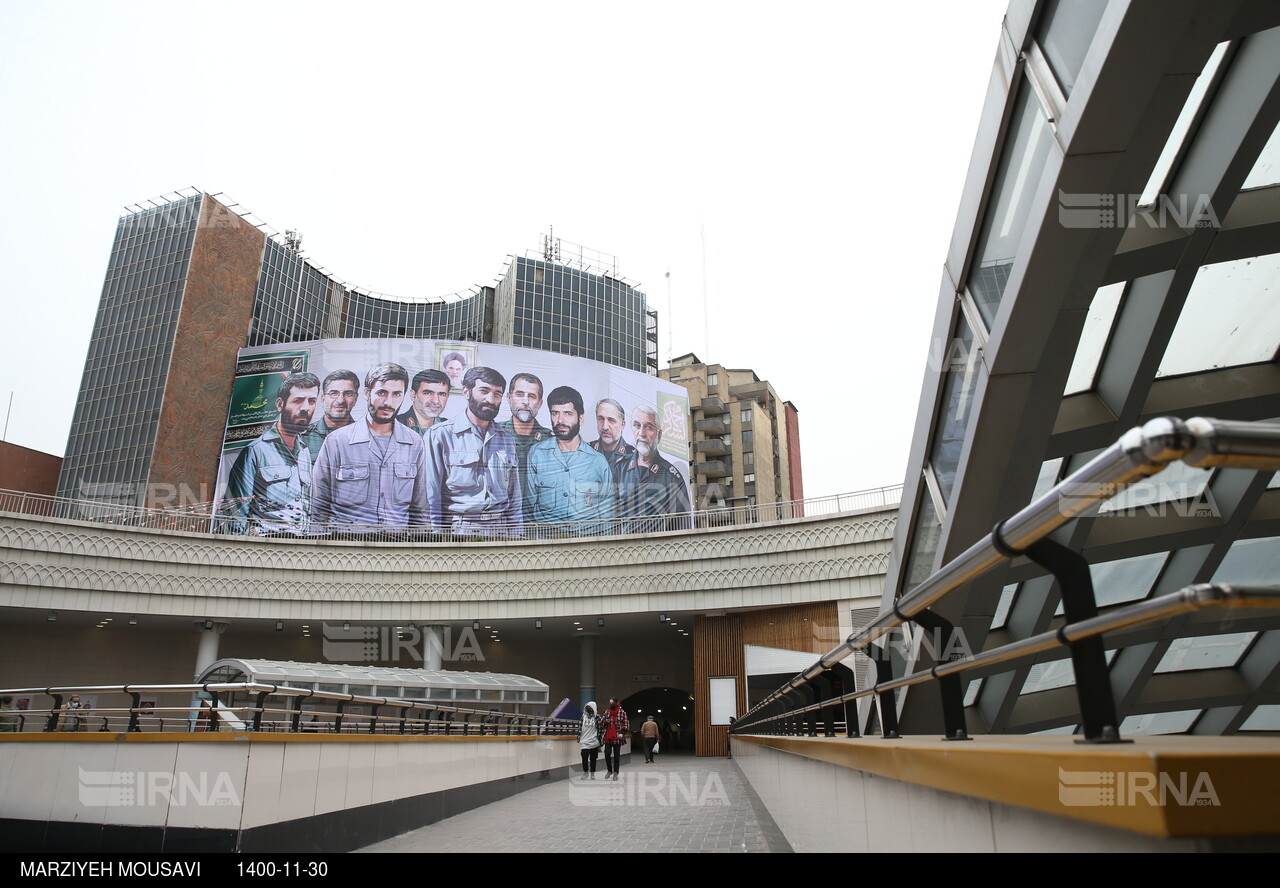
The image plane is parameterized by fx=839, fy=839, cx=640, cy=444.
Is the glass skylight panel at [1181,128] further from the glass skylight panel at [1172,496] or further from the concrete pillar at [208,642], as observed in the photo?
the concrete pillar at [208,642]

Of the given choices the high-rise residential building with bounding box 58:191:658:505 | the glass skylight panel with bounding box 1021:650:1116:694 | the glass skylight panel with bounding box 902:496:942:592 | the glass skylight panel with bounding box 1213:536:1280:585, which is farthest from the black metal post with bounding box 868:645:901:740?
the high-rise residential building with bounding box 58:191:658:505

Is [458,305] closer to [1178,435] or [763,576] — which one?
[763,576]

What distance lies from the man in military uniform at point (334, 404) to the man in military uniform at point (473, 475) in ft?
13.8

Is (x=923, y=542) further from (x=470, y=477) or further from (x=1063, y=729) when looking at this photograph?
(x=470, y=477)

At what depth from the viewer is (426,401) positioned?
41281mm

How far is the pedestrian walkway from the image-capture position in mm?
7309

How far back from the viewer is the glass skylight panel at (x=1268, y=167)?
184 inches

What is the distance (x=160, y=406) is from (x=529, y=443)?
20.8m

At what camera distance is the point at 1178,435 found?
4.32 feet

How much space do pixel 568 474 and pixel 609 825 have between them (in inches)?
1320

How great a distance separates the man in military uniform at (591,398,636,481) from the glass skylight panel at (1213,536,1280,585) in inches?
1417

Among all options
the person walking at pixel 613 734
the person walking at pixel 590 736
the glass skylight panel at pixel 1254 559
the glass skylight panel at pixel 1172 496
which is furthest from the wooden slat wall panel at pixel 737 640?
the glass skylight panel at pixel 1172 496

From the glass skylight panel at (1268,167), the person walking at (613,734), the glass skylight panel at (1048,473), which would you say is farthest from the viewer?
the person walking at (613,734)

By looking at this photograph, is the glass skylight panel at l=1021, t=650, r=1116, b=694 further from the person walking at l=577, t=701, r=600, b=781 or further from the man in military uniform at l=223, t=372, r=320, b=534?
the man in military uniform at l=223, t=372, r=320, b=534
